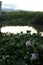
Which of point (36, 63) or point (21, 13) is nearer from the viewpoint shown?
point (36, 63)

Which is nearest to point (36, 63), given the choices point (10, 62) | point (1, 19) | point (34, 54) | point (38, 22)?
point (34, 54)

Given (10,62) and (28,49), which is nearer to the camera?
(10,62)

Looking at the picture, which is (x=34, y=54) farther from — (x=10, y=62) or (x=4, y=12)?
(x=4, y=12)

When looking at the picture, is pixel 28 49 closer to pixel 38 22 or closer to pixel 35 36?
pixel 35 36

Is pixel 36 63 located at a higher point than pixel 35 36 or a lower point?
lower

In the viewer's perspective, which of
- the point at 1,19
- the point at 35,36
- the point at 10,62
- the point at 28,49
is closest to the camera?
the point at 10,62

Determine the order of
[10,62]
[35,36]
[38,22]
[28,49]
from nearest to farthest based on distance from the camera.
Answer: [10,62], [28,49], [35,36], [38,22]

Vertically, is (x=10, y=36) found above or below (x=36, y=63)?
above

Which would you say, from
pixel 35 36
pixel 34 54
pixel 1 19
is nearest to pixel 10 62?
pixel 34 54

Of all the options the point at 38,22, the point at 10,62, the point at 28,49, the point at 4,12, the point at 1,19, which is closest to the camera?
the point at 10,62
